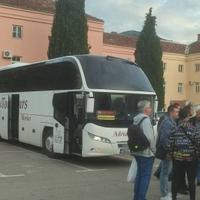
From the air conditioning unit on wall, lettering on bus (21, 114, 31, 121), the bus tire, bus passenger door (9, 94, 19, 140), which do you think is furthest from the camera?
the air conditioning unit on wall

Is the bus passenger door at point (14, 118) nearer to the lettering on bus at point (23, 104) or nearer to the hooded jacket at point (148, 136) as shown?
the lettering on bus at point (23, 104)

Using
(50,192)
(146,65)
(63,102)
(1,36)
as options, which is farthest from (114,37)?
(50,192)

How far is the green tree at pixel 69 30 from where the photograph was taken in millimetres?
39781

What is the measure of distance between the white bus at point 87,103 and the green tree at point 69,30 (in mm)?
21015

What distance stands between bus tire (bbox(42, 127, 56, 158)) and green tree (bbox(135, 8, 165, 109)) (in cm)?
3331

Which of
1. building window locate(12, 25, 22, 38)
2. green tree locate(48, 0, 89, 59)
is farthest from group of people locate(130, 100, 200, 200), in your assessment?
building window locate(12, 25, 22, 38)

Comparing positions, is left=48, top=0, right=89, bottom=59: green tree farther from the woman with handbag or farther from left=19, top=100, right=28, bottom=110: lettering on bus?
the woman with handbag

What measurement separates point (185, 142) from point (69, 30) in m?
31.7

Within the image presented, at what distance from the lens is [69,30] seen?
3981 centimetres

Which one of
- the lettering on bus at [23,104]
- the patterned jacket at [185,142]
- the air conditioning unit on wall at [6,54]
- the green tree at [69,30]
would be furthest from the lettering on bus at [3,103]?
the air conditioning unit on wall at [6,54]

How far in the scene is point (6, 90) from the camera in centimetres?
2272

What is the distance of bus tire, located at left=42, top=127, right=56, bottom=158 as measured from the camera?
1711 cm

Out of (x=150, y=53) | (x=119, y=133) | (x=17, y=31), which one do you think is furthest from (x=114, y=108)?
(x=150, y=53)

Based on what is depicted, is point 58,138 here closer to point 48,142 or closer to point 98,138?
point 48,142
